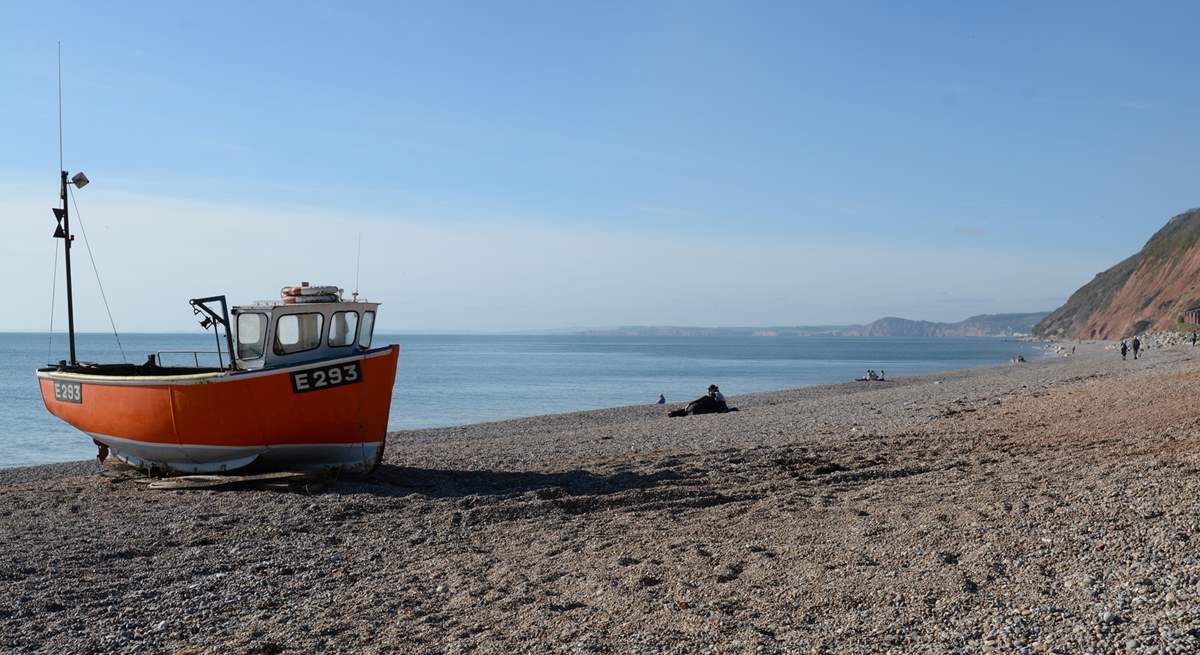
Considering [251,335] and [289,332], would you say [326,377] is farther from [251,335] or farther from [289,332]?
[251,335]

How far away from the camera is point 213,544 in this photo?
387 inches

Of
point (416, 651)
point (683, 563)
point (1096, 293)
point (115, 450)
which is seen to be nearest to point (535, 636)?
point (416, 651)

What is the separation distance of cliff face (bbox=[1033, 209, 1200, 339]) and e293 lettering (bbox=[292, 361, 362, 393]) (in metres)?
92.8

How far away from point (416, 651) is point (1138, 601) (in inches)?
172

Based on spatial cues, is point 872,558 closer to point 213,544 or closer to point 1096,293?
point 213,544

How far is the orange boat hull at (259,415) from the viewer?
13070mm

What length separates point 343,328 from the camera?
13945mm

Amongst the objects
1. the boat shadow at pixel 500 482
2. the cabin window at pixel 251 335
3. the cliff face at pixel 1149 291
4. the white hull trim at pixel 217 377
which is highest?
the cliff face at pixel 1149 291

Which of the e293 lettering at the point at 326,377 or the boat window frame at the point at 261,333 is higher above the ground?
the boat window frame at the point at 261,333

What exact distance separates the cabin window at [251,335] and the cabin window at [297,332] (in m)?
0.25

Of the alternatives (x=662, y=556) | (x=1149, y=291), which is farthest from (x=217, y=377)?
(x=1149, y=291)

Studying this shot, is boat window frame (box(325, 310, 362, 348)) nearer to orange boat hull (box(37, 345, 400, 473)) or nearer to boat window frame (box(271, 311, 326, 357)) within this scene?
boat window frame (box(271, 311, 326, 357))

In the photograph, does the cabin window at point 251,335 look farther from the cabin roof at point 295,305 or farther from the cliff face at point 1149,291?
the cliff face at point 1149,291

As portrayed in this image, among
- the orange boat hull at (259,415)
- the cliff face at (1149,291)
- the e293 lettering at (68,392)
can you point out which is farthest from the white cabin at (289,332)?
the cliff face at (1149,291)
